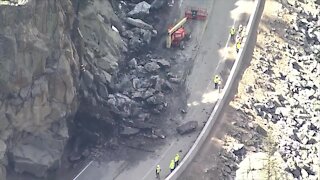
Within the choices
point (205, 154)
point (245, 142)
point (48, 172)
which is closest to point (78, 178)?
point (48, 172)

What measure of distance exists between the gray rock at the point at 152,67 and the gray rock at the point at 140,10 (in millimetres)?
5072

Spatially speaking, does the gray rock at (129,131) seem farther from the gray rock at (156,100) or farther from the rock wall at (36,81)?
the rock wall at (36,81)

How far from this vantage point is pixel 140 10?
2190 inches

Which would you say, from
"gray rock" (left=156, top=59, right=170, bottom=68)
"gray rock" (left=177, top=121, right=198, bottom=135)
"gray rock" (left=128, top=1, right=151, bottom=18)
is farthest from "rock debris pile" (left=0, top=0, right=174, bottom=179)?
"gray rock" (left=177, top=121, right=198, bottom=135)

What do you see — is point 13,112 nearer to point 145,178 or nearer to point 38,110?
point 38,110

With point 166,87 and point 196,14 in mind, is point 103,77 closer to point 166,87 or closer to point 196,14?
point 166,87

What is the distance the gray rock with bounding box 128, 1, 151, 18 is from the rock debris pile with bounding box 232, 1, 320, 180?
9.14m

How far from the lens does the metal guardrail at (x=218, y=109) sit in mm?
45097

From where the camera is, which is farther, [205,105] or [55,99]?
[205,105]

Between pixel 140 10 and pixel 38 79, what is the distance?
46.6 ft

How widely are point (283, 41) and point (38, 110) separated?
21.1 m

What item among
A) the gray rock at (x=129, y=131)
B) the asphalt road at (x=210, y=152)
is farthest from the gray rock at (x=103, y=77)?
the asphalt road at (x=210, y=152)

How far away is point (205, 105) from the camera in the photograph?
50.1 metres

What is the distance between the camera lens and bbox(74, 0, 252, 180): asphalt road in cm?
4603
